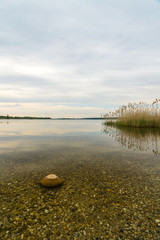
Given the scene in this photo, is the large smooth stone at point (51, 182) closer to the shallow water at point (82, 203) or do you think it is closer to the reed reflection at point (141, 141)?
the shallow water at point (82, 203)

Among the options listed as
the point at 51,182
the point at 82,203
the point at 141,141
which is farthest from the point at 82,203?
the point at 141,141

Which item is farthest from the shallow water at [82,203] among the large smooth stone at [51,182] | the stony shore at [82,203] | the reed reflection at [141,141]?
the reed reflection at [141,141]

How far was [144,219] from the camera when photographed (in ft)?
8.36

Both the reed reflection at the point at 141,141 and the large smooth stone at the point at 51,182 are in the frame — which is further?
the reed reflection at the point at 141,141

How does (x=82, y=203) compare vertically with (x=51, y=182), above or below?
below

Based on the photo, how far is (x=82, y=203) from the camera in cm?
305

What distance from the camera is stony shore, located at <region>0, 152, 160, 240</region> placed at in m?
2.32

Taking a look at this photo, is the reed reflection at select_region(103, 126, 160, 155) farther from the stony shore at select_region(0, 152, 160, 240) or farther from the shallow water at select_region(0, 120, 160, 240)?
the stony shore at select_region(0, 152, 160, 240)

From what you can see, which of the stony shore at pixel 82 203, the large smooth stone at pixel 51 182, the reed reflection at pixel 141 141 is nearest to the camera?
the stony shore at pixel 82 203

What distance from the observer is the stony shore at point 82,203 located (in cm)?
232

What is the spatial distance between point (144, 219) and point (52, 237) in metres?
1.70

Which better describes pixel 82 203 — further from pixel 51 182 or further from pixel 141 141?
pixel 141 141

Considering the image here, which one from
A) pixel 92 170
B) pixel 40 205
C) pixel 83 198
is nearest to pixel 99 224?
pixel 83 198

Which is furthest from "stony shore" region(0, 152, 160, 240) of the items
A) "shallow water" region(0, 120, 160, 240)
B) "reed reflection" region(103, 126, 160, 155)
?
"reed reflection" region(103, 126, 160, 155)
